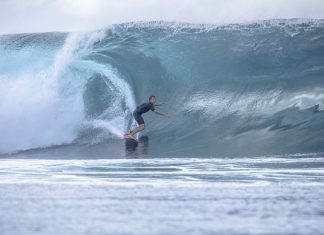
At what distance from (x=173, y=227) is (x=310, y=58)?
489 inches

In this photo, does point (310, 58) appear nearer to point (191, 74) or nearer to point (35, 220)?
point (191, 74)

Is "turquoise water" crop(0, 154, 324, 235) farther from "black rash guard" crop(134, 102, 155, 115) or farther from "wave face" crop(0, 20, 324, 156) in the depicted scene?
"black rash guard" crop(134, 102, 155, 115)

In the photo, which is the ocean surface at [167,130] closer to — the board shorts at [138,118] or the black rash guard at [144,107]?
the board shorts at [138,118]

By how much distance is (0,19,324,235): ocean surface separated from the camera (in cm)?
714

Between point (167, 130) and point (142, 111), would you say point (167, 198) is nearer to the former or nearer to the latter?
point (142, 111)

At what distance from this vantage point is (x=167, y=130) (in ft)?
53.6

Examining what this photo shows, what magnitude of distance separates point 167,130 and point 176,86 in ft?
7.71

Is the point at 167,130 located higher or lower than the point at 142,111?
lower

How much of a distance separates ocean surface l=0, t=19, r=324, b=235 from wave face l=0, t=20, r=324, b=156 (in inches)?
1.4

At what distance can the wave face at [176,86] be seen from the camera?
1544 cm

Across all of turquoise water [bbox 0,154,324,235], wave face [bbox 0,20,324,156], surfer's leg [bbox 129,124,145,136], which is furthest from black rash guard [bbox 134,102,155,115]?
turquoise water [bbox 0,154,324,235]

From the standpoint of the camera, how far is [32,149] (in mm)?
16094

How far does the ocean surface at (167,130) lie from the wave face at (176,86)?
0.12ft

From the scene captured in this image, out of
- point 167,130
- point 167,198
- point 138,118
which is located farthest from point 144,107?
point 167,198
